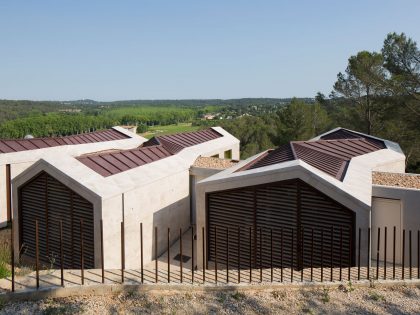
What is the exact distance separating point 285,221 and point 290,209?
0.41m

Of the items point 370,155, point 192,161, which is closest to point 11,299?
point 192,161

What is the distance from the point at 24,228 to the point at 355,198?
11.6 meters

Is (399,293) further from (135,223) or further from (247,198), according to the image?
(135,223)

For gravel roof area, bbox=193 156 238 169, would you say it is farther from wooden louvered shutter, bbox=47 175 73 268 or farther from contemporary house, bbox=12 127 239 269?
wooden louvered shutter, bbox=47 175 73 268

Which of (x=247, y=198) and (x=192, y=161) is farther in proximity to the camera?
(x=192, y=161)

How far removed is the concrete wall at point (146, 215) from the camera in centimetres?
1257

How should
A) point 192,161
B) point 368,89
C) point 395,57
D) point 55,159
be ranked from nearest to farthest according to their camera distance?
point 55,159 → point 192,161 → point 395,57 → point 368,89

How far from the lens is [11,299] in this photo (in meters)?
6.12

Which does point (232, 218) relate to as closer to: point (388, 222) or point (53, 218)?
point (388, 222)

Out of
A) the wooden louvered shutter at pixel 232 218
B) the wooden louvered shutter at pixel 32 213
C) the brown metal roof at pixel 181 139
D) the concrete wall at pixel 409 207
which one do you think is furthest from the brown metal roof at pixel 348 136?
the wooden louvered shutter at pixel 32 213

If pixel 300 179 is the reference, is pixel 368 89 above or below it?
above

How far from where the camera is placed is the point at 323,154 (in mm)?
15680

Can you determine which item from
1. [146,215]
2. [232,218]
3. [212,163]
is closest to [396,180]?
[232,218]

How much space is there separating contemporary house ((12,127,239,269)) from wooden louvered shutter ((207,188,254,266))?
9.40ft
